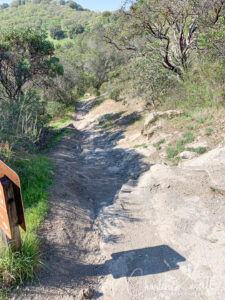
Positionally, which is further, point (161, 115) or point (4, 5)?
point (4, 5)

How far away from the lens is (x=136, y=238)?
13.4 ft

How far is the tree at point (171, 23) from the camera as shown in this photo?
10617mm

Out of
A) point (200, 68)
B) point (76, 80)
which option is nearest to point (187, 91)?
point (200, 68)

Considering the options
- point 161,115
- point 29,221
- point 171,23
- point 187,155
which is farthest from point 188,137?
point 171,23

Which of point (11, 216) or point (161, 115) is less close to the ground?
point (11, 216)

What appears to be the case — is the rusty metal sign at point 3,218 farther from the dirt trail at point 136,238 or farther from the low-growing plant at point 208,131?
the low-growing plant at point 208,131

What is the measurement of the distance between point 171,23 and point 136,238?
11.5 metres

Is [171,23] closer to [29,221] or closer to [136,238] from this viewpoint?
[136,238]

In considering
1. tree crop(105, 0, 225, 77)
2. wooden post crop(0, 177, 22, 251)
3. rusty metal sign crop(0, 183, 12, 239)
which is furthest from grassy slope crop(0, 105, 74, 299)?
tree crop(105, 0, 225, 77)

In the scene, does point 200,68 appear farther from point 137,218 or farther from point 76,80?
point 76,80

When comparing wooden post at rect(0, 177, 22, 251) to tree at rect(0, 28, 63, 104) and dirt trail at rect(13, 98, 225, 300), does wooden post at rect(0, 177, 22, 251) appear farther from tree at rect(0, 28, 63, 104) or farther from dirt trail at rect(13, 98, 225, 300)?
tree at rect(0, 28, 63, 104)

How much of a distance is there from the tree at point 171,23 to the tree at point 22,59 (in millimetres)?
5020

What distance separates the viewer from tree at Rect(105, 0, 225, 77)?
34.8 feet

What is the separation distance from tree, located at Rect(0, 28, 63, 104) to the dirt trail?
641 cm
